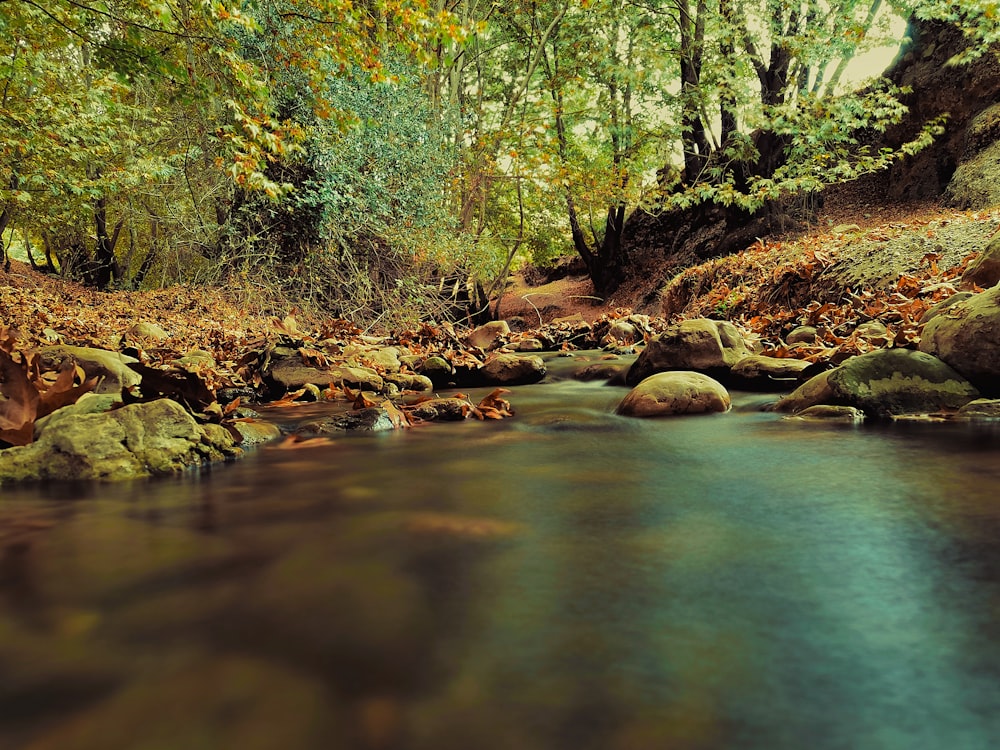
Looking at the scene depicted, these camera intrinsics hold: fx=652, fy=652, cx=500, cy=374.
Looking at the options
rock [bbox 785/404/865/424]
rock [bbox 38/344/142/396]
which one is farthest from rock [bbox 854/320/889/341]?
rock [bbox 38/344/142/396]

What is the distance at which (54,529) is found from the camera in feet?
8.54

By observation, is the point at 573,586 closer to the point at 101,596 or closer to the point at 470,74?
the point at 101,596

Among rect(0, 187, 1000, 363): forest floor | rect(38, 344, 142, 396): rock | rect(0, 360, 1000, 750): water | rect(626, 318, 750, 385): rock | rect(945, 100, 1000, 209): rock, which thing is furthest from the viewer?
rect(945, 100, 1000, 209): rock

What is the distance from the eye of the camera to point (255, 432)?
4.63 m

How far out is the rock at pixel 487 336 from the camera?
42.0 feet

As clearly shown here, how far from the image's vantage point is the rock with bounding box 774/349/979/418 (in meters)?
4.71

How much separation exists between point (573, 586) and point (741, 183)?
1882 centimetres

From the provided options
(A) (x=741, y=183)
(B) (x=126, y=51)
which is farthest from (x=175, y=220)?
(A) (x=741, y=183)

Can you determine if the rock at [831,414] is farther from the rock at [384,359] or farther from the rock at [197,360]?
the rock at [197,360]

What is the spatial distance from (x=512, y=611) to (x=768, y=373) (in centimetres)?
550

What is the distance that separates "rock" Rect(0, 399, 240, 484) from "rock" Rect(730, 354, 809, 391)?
16.7 feet

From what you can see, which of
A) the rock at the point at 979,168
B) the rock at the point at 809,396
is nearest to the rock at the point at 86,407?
the rock at the point at 809,396

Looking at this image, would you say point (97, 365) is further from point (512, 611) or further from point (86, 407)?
point (512, 611)

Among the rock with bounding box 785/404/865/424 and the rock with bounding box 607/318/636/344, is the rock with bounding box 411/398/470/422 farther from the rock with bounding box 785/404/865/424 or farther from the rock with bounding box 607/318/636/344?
the rock with bounding box 607/318/636/344
